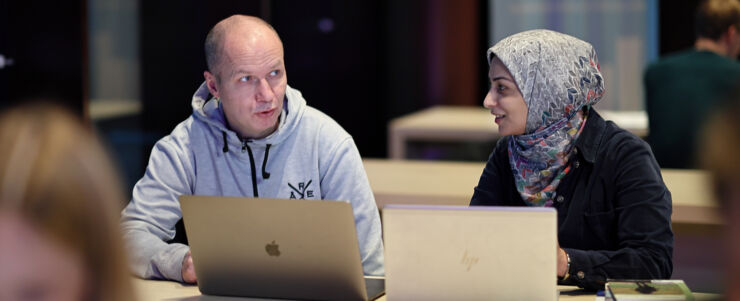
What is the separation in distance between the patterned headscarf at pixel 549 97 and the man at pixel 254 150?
0.45m

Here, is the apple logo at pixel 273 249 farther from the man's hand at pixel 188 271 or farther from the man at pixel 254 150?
the man at pixel 254 150

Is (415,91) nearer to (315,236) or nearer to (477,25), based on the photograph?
(477,25)

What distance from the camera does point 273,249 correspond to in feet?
5.86

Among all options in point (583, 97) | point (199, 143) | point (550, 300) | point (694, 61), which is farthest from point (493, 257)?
point (694, 61)

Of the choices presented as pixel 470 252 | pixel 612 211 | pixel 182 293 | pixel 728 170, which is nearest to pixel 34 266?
pixel 728 170

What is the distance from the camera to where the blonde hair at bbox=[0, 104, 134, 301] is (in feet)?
2.59

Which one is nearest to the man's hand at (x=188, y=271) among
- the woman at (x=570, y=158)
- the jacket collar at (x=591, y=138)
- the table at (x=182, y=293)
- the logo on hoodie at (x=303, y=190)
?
the table at (x=182, y=293)

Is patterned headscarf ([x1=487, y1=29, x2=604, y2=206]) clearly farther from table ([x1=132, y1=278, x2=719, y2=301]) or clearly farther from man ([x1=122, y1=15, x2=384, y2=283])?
man ([x1=122, y1=15, x2=384, y2=283])

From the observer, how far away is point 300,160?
8.11ft

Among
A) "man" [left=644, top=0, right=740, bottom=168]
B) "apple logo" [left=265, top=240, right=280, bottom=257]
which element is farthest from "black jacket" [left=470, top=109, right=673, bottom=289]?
"man" [left=644, top=0, right=740, bottom=168]

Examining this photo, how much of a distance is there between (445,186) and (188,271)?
4.85ft

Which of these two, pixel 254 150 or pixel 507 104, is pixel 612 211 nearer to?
pixel 507 104

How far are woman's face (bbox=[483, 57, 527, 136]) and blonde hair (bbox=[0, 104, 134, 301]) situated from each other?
1488mm

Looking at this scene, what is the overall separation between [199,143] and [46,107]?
1.62 metres
